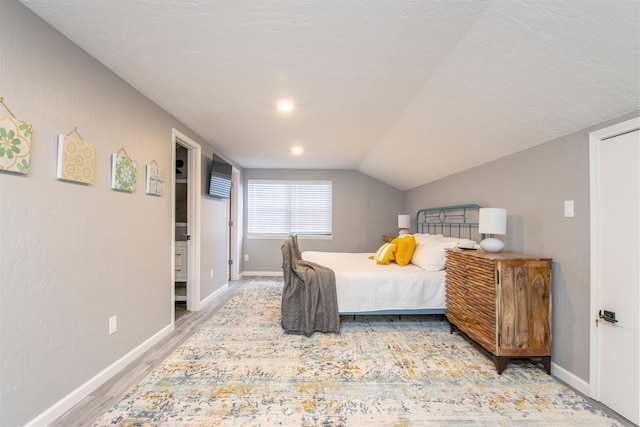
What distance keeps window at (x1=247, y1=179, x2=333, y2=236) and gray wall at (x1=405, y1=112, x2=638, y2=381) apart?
3.66m

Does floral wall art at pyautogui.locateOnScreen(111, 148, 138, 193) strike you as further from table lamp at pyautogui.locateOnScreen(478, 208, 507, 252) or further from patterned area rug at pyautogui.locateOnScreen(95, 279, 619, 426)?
table lamp at pyautogui.locateOnScreen(478, 208, 507, 252)

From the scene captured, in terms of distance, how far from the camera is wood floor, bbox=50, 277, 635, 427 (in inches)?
65.2

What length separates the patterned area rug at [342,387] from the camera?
1.68 meters

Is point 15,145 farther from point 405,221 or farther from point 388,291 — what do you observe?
point 405,221

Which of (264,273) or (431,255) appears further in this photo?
(264,273)

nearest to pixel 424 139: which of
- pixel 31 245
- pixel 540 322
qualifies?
pixel 540 322

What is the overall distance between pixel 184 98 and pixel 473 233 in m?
3.53

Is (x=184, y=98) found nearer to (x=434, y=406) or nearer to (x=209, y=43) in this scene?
(x=209, y=43)

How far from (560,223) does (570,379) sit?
3.77 feet

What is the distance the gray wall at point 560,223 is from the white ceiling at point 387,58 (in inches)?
7.1

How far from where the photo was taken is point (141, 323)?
2449 millimetres

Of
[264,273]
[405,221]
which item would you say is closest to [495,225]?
[405,221]

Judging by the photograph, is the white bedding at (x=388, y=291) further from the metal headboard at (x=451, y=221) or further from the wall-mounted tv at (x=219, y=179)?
the wall-mounted tv at (x=219, y=179)

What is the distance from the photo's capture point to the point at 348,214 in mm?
5918
